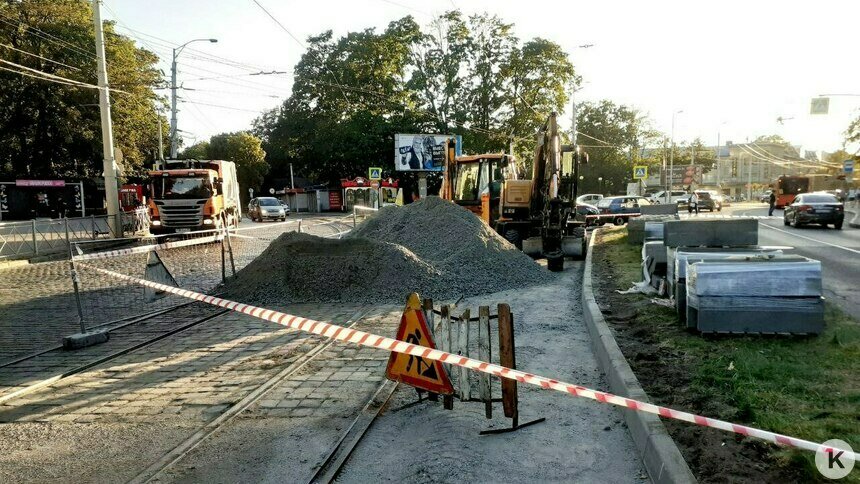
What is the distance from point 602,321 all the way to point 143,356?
5.81m

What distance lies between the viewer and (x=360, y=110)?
152ft

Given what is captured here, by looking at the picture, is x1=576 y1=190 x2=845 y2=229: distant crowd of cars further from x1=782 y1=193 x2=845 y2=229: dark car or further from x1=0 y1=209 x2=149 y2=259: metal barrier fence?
x1=0 y1=209 x2=149 y2=259: metal barrier fence

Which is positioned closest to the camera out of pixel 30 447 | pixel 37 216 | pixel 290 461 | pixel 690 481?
pixel 690 481

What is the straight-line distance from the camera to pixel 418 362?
4.96 metres

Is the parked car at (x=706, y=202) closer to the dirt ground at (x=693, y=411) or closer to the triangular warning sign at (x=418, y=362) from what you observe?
the dirt ground at (x=693, y=411)

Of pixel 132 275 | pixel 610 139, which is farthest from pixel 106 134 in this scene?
pixel 610 139

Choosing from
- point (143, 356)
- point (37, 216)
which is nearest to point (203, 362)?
point (143, 356)

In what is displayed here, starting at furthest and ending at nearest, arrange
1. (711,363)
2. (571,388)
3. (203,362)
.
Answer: (203,362)
(711,363)
(571,388)

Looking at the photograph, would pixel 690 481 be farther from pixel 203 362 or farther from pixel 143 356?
pixel 143 356

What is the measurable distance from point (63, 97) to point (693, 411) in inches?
1894

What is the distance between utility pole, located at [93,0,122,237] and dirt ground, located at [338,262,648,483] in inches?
818

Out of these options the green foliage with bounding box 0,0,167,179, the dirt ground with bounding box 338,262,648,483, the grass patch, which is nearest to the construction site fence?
the dirt ground with bounding box 338,262,648,483

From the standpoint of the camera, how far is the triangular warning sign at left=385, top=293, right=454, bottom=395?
476 centimetres

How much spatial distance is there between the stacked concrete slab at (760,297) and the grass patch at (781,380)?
15cm
